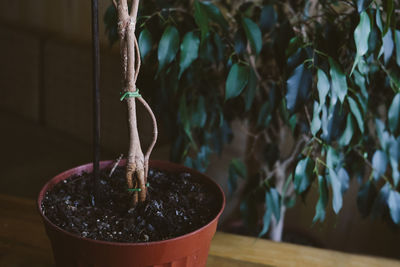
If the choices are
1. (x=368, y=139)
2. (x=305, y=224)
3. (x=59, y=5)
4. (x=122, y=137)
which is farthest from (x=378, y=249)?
(x=59, y=5)

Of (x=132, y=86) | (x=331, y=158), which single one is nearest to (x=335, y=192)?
(x=331, y=158)

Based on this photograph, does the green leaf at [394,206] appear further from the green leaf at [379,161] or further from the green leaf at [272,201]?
the green leaf at [272,201]

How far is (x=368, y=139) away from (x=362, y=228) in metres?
0.95

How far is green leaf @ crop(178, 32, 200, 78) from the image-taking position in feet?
2.97

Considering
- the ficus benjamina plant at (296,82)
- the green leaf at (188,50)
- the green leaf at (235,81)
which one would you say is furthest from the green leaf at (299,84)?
the green leaf at (188,50)

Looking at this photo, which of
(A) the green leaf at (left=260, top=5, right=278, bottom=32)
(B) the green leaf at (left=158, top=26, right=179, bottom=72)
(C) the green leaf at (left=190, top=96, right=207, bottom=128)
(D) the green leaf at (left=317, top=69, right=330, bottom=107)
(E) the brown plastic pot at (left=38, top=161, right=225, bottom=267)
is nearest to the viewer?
(E) the brown plastic pot at (left=38, top=161, right=225, bottom=267)

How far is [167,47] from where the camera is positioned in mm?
891

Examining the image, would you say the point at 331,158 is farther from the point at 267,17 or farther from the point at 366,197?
the point at 267,17

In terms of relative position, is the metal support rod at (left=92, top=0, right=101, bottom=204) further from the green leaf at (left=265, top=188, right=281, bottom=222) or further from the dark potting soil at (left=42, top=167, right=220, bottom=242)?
the green leaf at (left=265, top=188, right=281, bottom=222)

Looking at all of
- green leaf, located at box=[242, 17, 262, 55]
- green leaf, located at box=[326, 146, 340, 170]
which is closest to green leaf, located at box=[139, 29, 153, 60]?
green leaf, located at box=[242, 17, 262, 55]

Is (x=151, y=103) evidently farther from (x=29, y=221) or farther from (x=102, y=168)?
(x=29, y=221)

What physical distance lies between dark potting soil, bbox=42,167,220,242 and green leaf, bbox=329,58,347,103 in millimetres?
304

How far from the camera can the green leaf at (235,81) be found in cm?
90

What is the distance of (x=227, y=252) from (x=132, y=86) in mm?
487
